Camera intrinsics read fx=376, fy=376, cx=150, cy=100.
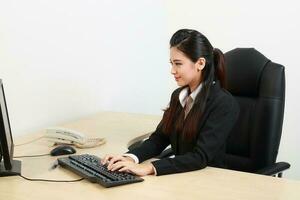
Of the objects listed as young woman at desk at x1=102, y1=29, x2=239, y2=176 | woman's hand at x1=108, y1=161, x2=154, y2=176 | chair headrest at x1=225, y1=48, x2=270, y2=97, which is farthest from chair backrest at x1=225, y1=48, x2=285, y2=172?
woman's hand at x1=108, y1=161, x2=154, y2=176

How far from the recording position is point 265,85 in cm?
179

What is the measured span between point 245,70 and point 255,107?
0.19 metres

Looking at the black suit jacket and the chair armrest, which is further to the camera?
the chair armrest

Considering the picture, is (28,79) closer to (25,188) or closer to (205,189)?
(25,188)

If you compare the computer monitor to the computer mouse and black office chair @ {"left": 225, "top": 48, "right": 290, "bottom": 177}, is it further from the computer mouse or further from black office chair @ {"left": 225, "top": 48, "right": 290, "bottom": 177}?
black office chair @ {"left": 225, "top": 48, "right": 290, "bottom": 177}

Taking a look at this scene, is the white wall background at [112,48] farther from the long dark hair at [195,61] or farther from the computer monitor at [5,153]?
the long dark hair at [195,61]

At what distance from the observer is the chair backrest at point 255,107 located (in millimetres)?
1760

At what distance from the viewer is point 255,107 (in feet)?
6.07

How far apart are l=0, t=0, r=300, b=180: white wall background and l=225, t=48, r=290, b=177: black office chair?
2.86 ft

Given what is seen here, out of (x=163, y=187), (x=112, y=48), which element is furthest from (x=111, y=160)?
(x=112, y=48)

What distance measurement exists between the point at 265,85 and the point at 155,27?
4.91 feet

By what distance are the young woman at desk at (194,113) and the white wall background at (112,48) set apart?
812 mm

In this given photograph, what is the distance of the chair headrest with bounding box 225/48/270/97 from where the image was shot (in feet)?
6.00

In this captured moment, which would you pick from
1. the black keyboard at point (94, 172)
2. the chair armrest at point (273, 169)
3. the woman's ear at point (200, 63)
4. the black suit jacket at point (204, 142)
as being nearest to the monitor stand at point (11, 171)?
the black keyboard at point (94, 172)
